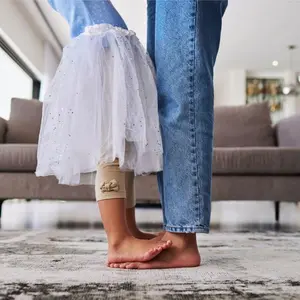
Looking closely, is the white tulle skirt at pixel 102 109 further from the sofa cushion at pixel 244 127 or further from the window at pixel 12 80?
the window at pixel 12 80

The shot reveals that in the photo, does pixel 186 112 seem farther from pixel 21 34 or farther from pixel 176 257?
pixel 21 34

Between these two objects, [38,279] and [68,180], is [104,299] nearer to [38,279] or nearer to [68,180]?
[38,279]

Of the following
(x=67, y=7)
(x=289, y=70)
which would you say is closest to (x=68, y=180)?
(x=67, y=7)

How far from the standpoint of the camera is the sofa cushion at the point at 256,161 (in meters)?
2.29

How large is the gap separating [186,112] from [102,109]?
0.19 m

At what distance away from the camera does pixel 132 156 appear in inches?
40.8

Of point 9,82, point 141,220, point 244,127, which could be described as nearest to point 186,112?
point 141,220

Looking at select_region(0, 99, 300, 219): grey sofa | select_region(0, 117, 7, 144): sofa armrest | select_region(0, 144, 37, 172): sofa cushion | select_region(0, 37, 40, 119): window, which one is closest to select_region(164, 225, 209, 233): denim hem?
select_region(0, 99, 300, 219): grey sofa

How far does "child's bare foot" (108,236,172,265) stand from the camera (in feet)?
→ 3.20

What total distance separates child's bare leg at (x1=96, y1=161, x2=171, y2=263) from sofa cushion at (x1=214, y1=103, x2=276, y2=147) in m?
2.11

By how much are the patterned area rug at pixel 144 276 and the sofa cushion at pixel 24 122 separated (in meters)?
1.62

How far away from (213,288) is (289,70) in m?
8.76

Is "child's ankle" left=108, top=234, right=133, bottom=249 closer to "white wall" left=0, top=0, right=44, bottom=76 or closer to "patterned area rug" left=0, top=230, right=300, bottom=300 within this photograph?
"patterned area rug" left=0, top=230, right=300, bottom=300

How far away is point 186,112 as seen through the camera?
1014mm
